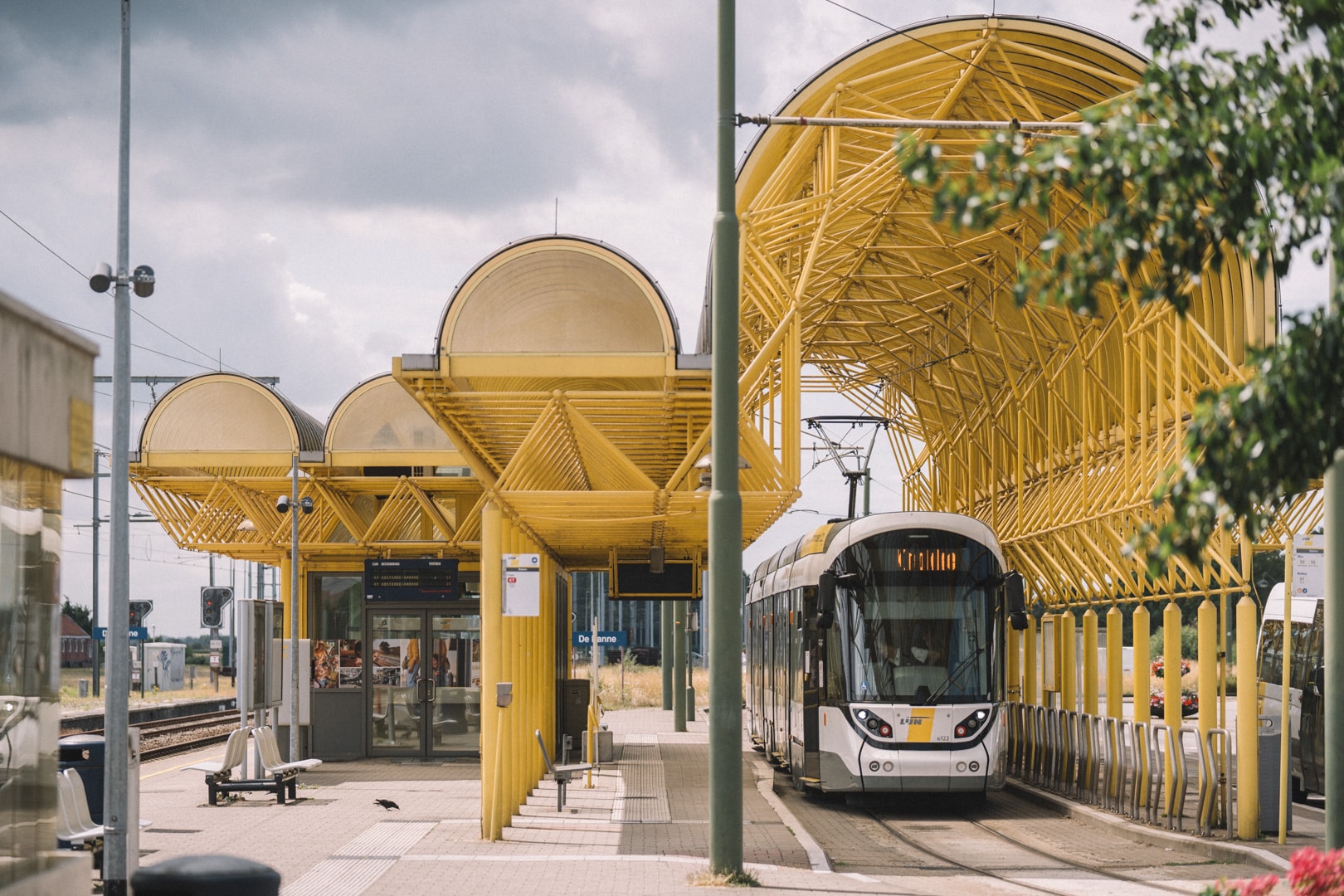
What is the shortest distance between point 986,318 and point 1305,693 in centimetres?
899

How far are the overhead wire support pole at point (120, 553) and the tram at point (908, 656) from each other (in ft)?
30.4

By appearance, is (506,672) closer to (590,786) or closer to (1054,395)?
(590,786)

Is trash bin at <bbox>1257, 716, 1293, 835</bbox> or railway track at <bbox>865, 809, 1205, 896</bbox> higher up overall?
trash bin at <bbox>1257, 716, 1293, 835</bbox>

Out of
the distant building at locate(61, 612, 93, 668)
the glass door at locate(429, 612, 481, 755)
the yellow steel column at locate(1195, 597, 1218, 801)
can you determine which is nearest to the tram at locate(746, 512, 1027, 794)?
the yellow steel column at locate(1195, 597, 1218, 801)

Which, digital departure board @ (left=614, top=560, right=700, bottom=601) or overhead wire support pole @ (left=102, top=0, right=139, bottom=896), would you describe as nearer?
overhead wire support pole @ (left=102, top=0, right=139, bottom=896)

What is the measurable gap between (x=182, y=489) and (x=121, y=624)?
16.0 m

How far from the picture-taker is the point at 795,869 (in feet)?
45.8

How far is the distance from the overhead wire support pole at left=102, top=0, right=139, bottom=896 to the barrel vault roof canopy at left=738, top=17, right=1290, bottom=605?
6388mm

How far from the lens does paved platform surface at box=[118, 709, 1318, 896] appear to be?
1296 centimetres

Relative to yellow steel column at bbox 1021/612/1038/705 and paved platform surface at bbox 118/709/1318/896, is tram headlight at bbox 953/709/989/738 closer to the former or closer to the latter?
paved platform surface at bbox 118/709/1318/896

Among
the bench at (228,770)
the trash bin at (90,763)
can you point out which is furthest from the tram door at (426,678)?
the trash bin at (90,763)

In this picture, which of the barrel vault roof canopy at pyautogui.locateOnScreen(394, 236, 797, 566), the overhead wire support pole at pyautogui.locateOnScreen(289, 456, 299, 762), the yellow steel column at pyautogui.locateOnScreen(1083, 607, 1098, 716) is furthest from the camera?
the overhead wire support pole at pyautogui.locateOnScreen(289, 456, 299, 762)

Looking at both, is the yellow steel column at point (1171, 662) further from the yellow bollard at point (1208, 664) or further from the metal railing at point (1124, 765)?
the yellow bollard at point (1208, 664)

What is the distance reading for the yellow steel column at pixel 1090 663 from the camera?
22.8 m
